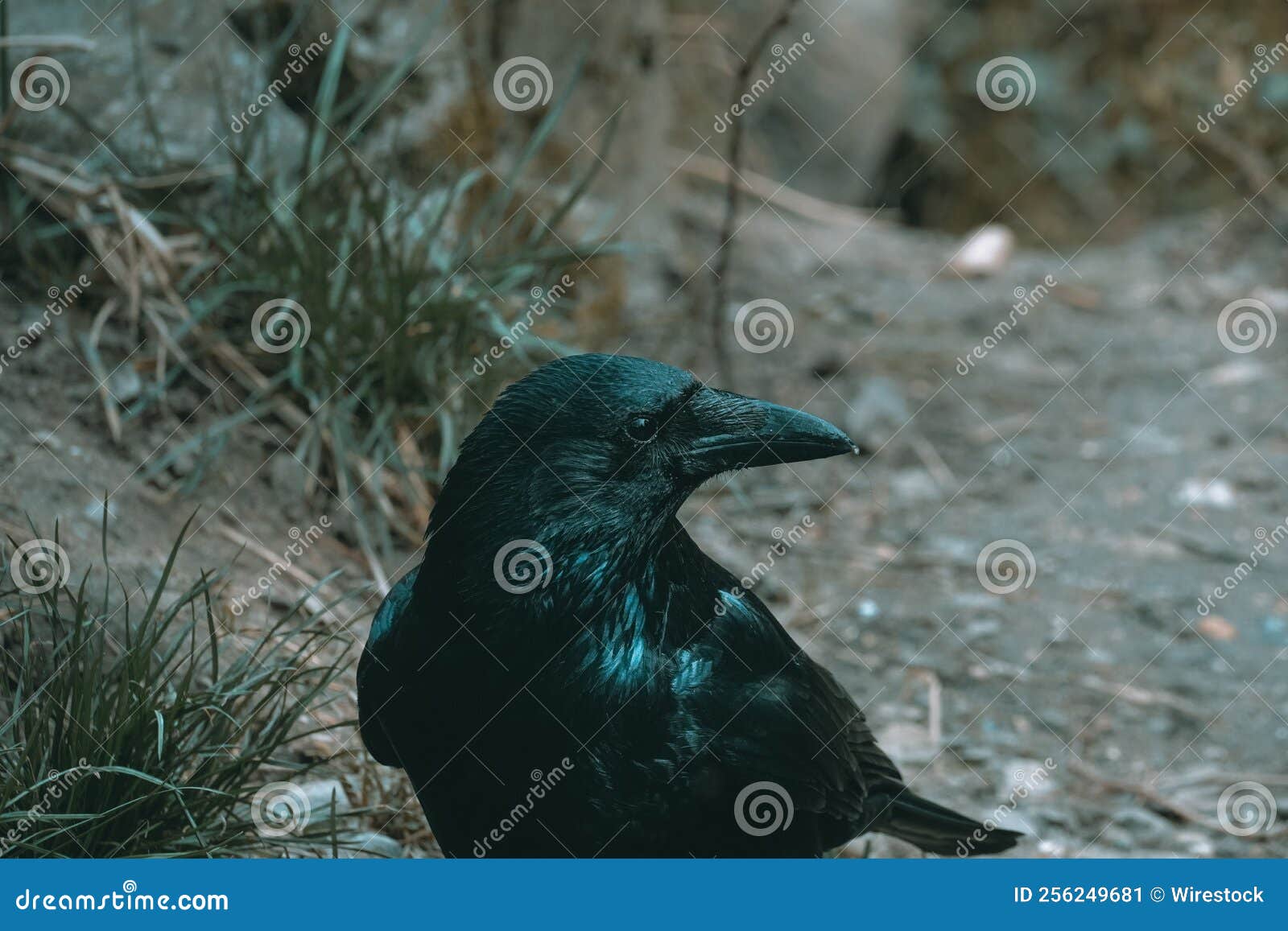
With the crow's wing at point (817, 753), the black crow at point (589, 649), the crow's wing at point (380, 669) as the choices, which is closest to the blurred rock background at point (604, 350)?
the crow's wing at point (380, 669)

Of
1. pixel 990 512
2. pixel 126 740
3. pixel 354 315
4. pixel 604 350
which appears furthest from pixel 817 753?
pixel 604 350

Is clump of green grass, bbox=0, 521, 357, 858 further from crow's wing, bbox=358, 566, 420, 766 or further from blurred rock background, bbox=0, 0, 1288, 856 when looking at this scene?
crow's wing, bbox=358, 566, 420, 766

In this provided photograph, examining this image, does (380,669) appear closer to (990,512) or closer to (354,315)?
(354,315)

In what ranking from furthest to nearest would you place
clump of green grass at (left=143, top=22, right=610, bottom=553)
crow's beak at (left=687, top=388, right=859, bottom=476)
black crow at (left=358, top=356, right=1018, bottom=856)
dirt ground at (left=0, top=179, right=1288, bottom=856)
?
clump of green grass at (left=143, top=22, right=610, bottom=553), dirt ground at (left=0, top=179, right=1288, bottom=856), crow's beak at (left=687, top=388, right=859, bottom=476), black crow at (left=358, top=356, right=1018, bottom=856)

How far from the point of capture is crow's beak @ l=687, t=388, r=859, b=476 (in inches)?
96.3

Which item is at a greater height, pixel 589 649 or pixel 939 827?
pixel 939 827

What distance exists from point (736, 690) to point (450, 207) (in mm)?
2452

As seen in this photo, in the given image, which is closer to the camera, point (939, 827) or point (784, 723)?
point (784, 723)

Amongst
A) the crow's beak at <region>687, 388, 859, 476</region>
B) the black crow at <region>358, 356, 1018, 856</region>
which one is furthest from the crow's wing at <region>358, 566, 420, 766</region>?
the crow's beak at <region>687, 388, 859, 476</region>

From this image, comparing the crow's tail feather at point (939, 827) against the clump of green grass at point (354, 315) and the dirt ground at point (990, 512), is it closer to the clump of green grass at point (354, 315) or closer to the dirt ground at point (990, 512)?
the dirt ground at point (990, 512)

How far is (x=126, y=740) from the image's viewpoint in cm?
248

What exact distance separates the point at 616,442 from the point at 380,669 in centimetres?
59

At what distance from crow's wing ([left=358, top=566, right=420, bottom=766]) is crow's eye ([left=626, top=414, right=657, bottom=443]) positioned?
469mm

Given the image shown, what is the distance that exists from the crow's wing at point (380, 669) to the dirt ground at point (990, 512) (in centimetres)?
51
